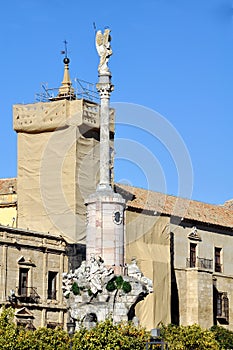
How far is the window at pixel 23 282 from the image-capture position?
49750 mm

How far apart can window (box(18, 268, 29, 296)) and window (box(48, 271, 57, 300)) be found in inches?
61.1

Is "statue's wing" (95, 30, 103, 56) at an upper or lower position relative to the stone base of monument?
upper

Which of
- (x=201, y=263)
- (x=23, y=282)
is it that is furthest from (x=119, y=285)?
(x=201, y=263)

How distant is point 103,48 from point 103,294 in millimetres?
9603

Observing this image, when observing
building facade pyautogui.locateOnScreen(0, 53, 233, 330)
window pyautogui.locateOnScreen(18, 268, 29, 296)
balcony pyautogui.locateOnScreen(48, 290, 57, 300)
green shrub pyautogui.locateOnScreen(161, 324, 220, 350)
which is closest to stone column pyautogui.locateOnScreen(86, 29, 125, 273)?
green shrub pyautogui.locateOnScreen(161, 324, 220, 350)

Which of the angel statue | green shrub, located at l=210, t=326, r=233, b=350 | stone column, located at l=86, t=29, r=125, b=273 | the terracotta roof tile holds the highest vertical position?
the angel statue

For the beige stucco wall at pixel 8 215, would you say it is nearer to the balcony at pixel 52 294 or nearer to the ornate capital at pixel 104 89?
the balcony at pixel 52 294

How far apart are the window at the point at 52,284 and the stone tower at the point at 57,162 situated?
2.12 metres

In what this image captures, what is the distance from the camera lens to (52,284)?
169ft

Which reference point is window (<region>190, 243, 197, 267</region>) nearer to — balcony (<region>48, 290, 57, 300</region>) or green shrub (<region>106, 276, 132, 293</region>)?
balcony (<region>48, 290, 57, 300</region>)

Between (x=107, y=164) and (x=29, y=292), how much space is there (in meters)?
9.71

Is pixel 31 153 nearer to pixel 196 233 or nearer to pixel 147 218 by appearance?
pixel 147 218

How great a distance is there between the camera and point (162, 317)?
56.3m

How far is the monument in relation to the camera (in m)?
41.7
